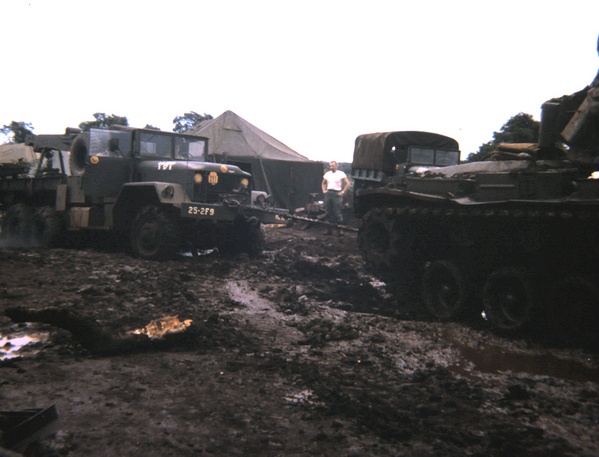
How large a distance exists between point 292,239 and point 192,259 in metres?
3.77

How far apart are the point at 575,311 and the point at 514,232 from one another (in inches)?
43.0

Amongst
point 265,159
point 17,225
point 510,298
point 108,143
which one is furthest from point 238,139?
point 510,298

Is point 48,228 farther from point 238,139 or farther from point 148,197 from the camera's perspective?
point 238,139

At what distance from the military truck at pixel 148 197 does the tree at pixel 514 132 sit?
471 cm

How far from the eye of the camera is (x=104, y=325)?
468 centimetres

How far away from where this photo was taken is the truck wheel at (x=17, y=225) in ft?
39.9

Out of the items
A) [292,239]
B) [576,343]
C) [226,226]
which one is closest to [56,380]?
[576,343]

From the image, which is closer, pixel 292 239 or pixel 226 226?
pixel 226 226

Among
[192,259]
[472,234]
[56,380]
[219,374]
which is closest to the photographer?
[56,380]

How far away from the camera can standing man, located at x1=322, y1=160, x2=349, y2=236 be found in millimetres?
13930

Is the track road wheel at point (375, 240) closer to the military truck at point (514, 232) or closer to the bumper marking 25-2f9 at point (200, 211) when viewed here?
the military truck at point (514, 232)

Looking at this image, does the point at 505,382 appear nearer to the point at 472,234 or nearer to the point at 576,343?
the point at 576,343

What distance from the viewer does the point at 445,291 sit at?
21.8 ft

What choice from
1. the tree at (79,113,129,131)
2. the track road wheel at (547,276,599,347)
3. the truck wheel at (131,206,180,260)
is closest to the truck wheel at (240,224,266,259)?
the truck wheel at (131,206,180,260)
